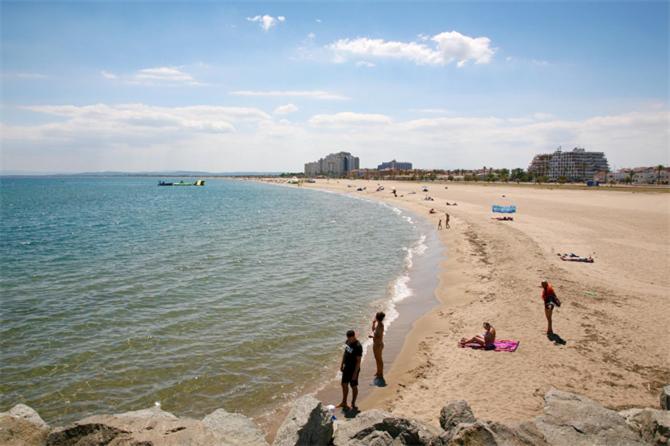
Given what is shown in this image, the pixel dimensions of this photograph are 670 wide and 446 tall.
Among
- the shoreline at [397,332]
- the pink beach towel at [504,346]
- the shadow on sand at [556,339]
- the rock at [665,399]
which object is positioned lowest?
the shoreline at [397,332]

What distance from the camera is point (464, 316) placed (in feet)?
49.5

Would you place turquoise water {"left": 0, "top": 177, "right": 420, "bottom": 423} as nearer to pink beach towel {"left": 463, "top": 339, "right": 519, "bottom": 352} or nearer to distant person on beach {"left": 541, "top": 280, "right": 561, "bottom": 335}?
pink beach towel {"left": 463, "top": 339, "right": 519, "bottom": 352}

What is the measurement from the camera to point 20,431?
6.22m

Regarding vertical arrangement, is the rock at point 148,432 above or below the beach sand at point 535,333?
above

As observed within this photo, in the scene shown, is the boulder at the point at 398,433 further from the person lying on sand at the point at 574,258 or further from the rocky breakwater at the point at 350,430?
the person lying on sand at the point at 574,258

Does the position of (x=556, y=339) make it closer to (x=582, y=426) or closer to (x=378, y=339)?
(x=378, y=339)

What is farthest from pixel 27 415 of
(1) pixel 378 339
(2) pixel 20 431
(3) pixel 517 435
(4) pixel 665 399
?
(4) pixel 665 399

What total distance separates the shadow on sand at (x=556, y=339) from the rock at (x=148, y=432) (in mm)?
9689

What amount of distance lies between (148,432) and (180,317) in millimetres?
9664

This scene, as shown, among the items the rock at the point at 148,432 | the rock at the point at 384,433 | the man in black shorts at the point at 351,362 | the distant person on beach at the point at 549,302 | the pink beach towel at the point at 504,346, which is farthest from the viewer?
the distant person on beach at the point at 549,302

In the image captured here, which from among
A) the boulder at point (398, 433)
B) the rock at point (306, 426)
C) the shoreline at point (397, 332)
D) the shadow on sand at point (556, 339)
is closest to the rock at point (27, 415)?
the rock at point (306, 426)

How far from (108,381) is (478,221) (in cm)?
3738

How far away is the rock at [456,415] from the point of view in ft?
22.8

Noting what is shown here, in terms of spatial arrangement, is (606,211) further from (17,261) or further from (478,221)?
(17,261)
